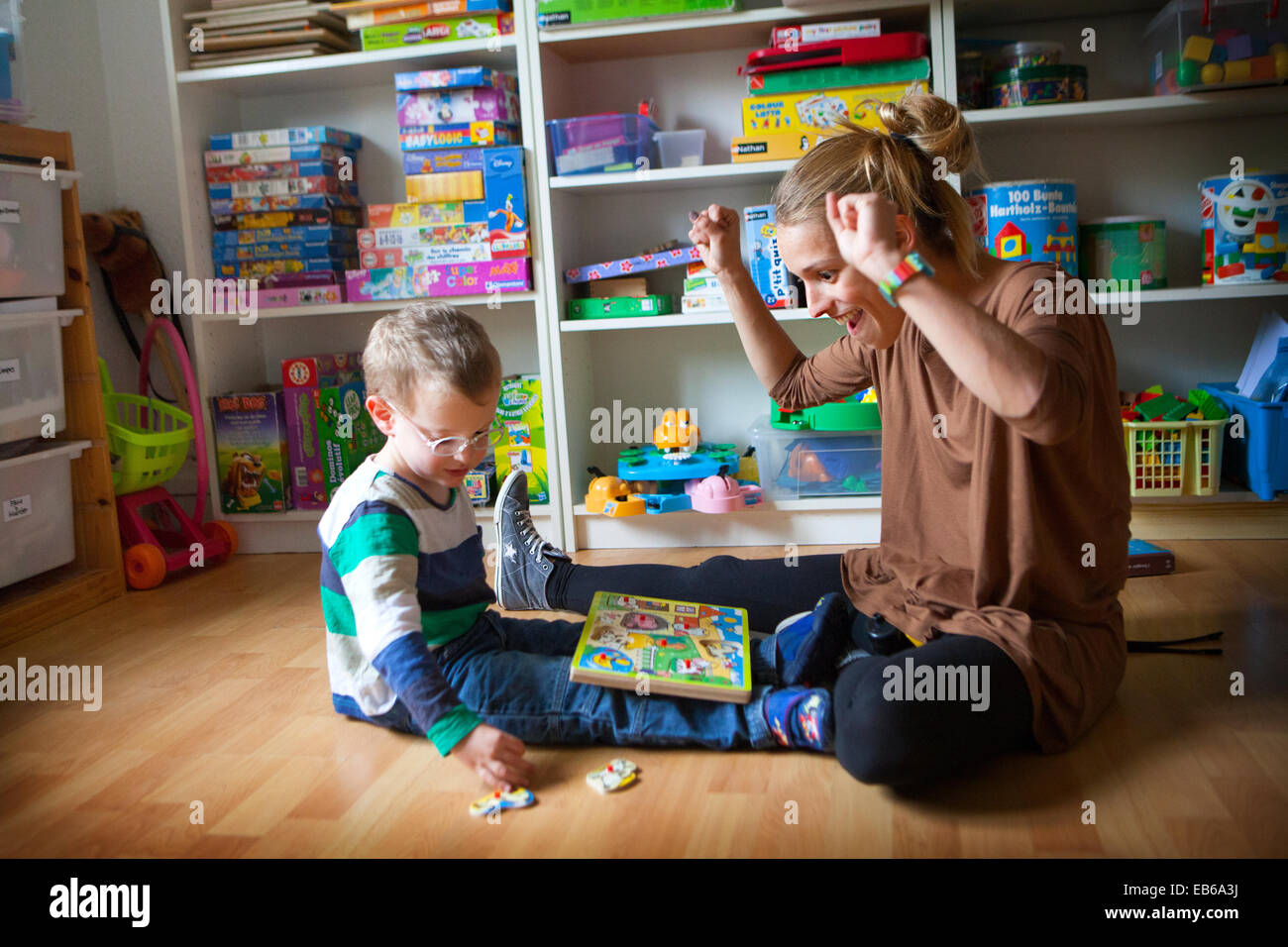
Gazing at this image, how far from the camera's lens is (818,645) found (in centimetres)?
137

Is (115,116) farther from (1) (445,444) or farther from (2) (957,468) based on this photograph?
(2) (957,468)

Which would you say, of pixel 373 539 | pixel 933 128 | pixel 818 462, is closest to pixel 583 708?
pixel 373 539

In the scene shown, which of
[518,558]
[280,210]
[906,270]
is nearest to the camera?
[906,270]

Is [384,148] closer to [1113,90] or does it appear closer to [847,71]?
[847,71]

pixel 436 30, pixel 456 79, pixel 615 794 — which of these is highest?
pixel 436 30

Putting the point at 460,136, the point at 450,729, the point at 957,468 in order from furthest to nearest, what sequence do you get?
the point at 460,136
the point at 957,468
the point at 450,729

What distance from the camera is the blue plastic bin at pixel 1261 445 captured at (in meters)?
2.12

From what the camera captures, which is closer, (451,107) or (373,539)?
(373,539)

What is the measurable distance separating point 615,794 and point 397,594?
332mm

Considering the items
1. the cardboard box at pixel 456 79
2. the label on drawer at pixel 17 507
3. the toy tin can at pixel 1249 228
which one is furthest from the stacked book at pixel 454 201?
the toy tin can at pixel 1249 228

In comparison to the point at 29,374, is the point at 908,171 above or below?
above

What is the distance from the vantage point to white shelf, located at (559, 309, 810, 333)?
2279mm
